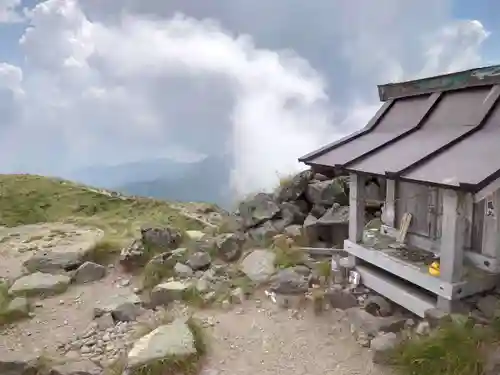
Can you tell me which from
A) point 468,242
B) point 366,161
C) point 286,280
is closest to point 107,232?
point 286,280

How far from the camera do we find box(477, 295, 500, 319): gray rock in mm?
4926

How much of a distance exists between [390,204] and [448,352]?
9.27 ft

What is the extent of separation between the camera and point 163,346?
16.7ft

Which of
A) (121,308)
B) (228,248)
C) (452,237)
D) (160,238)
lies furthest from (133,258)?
(452,237)

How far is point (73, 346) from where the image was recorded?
5922mm

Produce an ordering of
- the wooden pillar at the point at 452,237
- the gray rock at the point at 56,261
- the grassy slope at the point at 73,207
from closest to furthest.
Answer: the wooden pillar at the point at 452,237 < the gray rock at the point at 56,261 < the grassy slope at the point at 73,207

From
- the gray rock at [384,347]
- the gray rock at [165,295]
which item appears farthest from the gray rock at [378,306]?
the gray rock at [165,295]

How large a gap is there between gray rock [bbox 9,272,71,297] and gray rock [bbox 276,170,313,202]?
5.02m

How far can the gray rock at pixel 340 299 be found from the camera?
20.4 feet

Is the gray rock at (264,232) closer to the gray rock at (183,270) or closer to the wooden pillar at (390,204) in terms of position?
the gray rock at (183,270)

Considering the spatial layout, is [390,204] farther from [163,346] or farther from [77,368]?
[77,368]

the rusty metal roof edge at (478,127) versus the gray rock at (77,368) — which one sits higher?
the rusty metal roof edge at (478,127)

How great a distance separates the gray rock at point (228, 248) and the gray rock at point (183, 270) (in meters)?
0.85

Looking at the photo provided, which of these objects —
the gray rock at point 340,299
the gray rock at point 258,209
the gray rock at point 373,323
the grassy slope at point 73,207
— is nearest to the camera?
the gray rock at point 373,323
